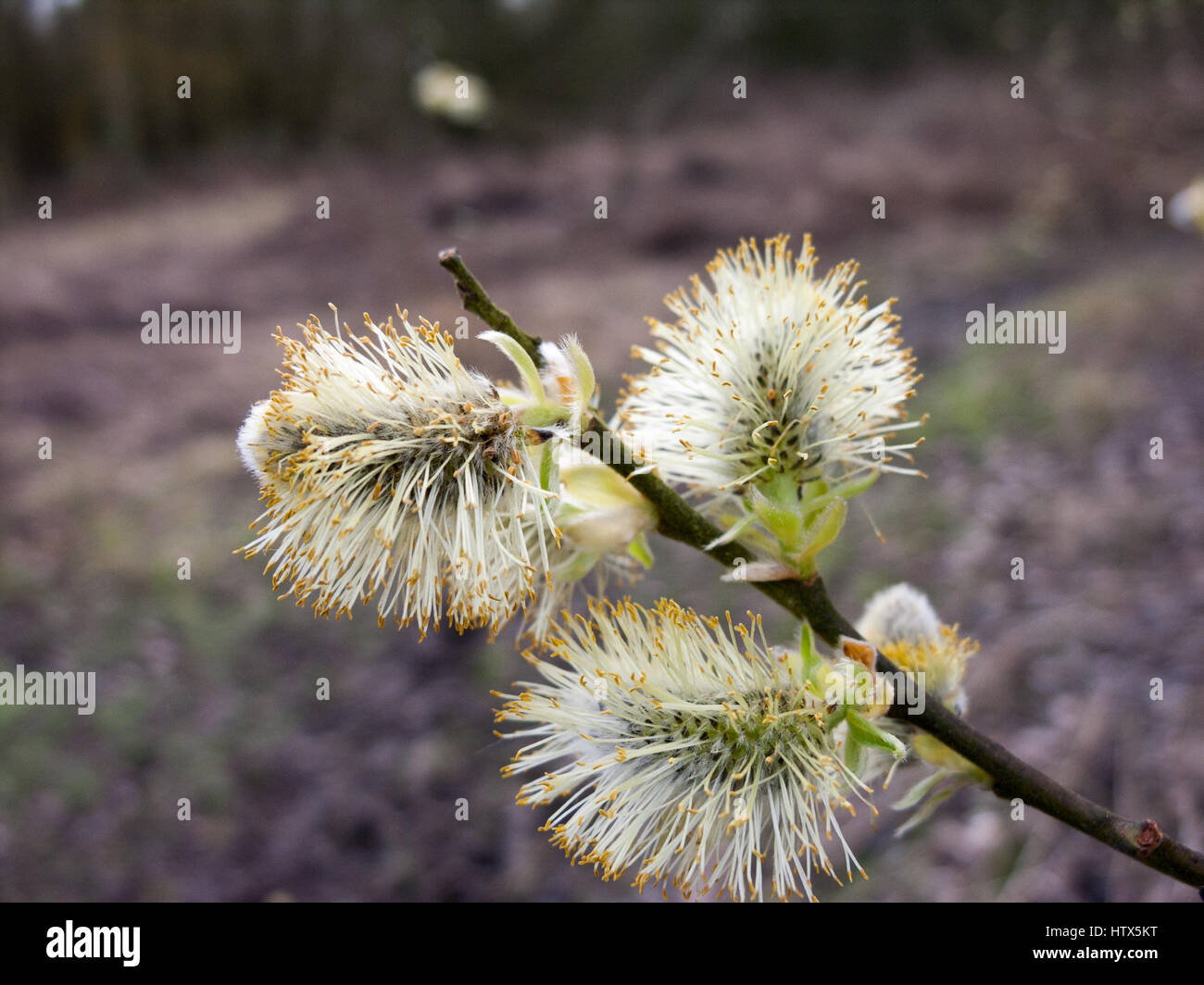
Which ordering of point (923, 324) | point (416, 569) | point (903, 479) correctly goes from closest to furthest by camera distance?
point (416, 569) < point (903, 479) < point (923, 324)

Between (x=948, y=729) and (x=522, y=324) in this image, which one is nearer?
(x=948, y=729)

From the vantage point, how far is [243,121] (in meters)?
10.9

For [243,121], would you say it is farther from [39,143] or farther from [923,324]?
[923,324]

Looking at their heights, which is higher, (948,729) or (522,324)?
(522,324)

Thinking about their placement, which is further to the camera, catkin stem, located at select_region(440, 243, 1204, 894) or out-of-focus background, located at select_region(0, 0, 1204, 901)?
out-of-focus background, located at select_region(0, 0, 1204, 901)

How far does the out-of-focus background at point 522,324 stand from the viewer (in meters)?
2.77

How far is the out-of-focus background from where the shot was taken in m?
2.77

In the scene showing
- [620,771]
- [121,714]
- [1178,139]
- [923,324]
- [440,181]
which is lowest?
[121,714]

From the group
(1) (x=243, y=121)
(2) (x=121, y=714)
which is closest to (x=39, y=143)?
(1) (x=243, y=121)

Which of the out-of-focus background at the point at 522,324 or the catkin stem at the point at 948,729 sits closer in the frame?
the catkin stem at the point at 948,729

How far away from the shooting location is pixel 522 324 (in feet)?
20.4

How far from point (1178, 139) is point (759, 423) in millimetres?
8875

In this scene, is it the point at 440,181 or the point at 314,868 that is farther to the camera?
the point at 440,181

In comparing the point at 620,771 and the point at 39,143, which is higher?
the point at 39,143
